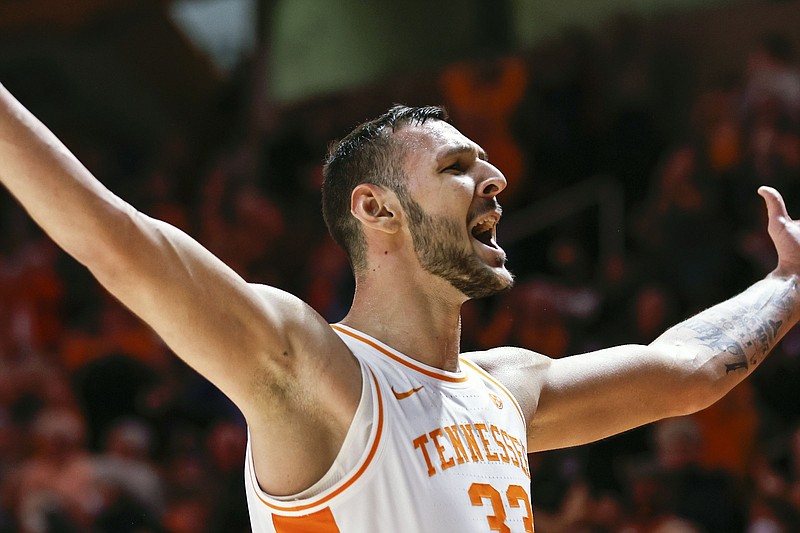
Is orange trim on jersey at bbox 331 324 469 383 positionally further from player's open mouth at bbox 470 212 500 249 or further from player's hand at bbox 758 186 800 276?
player's hand at bbox 758 186 800 276

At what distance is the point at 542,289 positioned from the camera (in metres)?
7.56

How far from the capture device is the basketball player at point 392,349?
226 cm

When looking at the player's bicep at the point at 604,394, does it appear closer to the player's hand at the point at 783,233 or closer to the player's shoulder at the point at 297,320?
the player's hand at the point at 783,233

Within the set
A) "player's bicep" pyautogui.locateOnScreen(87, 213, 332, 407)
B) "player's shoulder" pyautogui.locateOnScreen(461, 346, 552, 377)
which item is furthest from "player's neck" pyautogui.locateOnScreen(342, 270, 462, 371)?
"player's bicep" pyautogui.locateOnScreen(87, 213, 332, 407)

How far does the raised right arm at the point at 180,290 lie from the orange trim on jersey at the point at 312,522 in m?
0.22

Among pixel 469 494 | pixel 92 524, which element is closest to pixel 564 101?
pixel 92 524

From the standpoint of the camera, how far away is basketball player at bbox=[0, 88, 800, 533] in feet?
7.41

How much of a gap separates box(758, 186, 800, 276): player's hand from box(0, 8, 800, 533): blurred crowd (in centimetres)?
240

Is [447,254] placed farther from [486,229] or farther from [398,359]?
[398,359]

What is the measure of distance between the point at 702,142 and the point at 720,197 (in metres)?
0.77

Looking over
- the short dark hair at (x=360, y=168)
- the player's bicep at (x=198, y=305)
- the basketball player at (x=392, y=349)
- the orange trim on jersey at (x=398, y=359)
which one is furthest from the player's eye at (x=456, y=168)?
the player's bicep at (x=198, y=305)

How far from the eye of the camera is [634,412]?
3.33 metres

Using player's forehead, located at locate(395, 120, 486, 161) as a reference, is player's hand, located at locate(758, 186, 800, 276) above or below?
below

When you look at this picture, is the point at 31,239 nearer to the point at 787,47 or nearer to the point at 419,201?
the point at 787,47
